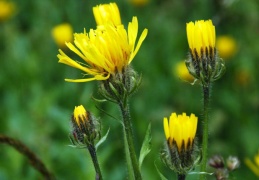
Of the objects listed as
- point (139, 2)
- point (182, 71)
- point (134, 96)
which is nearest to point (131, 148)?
point (134, 96)

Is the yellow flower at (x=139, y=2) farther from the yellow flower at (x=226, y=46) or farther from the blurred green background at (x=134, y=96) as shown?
the yellow flower at (x=226, y=46)

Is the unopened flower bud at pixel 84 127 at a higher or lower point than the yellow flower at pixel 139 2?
lower

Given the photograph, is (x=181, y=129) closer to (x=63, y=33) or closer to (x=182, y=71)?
(x=63, y=33)

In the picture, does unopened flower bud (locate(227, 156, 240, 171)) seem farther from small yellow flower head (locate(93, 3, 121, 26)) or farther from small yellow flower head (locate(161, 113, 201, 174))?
small yellow flower head (locate(93, 3, 121, 26))

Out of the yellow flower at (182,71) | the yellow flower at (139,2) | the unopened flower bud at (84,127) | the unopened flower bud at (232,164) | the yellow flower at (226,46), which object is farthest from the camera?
the yellow flower at (139,2)

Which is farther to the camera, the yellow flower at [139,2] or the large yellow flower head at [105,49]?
the yellow flower at [139,2]

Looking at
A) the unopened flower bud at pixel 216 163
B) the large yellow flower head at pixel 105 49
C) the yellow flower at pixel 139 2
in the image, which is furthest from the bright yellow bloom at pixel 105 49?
the yellow flower at pixel 139 2
